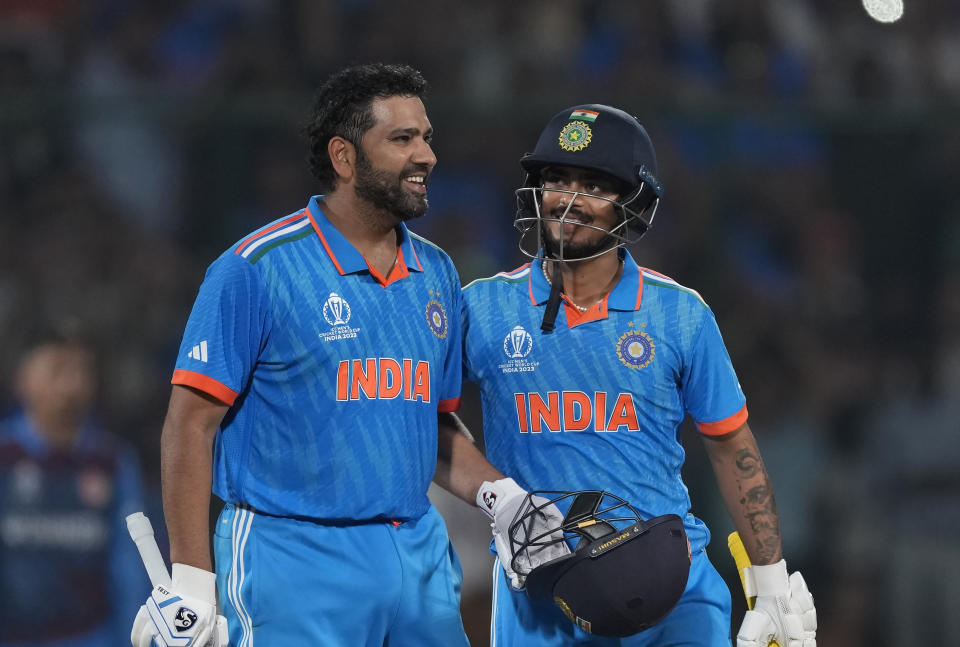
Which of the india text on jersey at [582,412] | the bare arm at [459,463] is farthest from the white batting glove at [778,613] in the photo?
the bare arm at [459,463]

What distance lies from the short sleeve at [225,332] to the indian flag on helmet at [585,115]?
3.47 feet

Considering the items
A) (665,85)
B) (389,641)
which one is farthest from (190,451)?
(665,85)

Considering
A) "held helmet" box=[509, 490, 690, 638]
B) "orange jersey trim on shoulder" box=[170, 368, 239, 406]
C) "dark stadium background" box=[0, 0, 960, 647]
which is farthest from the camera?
"dark stadium background" box=[0, 0, 960, 647]

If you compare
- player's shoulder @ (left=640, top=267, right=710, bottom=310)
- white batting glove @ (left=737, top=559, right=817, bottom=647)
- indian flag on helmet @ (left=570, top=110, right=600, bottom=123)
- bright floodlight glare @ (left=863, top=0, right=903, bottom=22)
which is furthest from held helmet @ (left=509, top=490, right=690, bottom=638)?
bright floodlight glare @ (left=863, top=0, right=903, bottom=22)

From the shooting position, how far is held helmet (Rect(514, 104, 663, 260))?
136 inches

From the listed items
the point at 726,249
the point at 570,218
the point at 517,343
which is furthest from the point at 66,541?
the point at 726,249

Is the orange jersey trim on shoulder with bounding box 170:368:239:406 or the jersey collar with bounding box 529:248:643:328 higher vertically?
the jersey collar with bounding box 529:248:643:328

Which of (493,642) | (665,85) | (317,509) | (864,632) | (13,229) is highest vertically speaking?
(665,85)

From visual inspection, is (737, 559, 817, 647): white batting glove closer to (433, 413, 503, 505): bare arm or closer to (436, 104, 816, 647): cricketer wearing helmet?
(436, 104, 816, 647): cricketer wearing helmet

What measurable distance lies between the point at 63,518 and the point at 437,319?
328cm

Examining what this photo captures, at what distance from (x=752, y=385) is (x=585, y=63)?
2552 mm

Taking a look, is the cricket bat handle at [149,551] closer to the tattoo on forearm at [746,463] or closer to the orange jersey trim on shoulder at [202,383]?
the orange jersey trim on shoulder at [202,383]

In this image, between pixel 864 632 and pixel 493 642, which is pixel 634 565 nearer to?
pixel 493 642

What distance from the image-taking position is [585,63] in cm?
795
